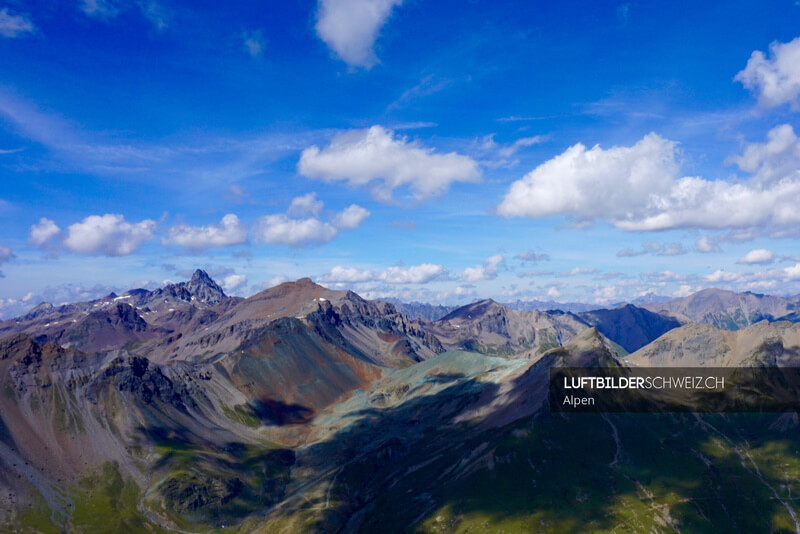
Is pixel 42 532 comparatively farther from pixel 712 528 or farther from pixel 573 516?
pixel 712 528

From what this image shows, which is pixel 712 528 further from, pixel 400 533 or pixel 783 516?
pixel 400 533

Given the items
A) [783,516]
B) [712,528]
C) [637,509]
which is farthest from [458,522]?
[783,516]

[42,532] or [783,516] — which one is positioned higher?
[42,532]

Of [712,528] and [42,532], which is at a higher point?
[42,532]

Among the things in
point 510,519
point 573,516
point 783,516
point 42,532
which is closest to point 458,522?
point 510,519

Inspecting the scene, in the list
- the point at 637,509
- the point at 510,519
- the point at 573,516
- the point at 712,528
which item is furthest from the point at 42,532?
the point at 712,528

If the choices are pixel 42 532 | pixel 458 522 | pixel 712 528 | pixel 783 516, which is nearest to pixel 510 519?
pixel 458 522
